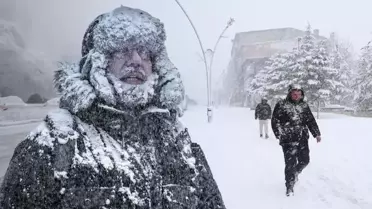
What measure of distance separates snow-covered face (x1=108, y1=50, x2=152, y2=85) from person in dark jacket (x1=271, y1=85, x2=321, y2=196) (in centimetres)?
436

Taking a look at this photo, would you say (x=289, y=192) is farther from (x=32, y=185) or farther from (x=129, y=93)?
(x=32, y=185)

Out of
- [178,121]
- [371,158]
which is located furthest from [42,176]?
[371,158]

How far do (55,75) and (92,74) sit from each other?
264 mm

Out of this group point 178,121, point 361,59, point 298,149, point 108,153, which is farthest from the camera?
point 361,59

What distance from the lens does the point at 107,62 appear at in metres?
1.51

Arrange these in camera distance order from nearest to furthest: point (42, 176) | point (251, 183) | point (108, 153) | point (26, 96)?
point (42, 176) → point (108, 153) → point (251, 183) → point (26, 96)

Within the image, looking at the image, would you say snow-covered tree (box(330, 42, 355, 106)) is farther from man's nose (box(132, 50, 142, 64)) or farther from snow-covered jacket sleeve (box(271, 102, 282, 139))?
man's nose (box(132, 50, 142, 64))

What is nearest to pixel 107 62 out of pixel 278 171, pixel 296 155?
pixel 296 155

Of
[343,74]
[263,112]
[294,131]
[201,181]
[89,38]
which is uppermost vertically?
[343,74]

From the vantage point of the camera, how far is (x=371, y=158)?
28.1 ft

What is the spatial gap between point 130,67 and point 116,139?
0.32 metres

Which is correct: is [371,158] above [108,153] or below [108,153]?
below

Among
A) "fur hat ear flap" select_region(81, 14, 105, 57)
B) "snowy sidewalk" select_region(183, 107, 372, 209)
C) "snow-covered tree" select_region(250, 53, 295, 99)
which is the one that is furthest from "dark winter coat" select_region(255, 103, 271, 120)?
"snow-covered tree" select_region(250, 53, 295, 99)

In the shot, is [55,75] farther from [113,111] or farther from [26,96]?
[26,96]
